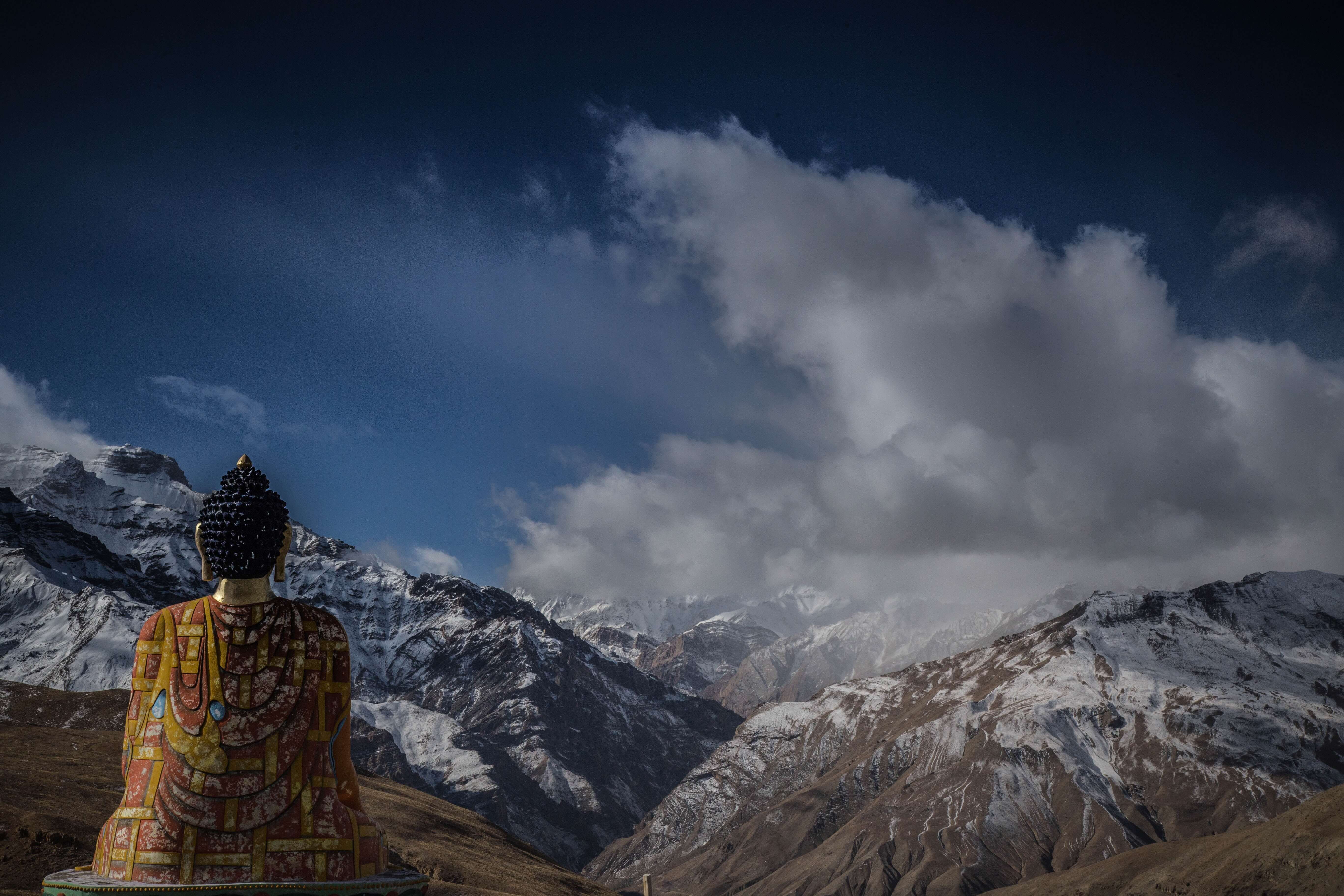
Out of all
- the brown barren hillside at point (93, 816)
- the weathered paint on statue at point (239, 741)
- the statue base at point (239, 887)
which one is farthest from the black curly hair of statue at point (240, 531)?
the brown barren hillside at point (93, 816)

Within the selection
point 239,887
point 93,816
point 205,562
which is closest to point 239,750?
point 239,887

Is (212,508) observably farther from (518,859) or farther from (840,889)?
(840,889)

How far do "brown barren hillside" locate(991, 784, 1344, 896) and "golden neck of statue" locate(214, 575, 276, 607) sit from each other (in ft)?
341

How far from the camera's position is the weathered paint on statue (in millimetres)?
17125

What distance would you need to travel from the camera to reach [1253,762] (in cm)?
19438

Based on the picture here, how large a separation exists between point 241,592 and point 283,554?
48.4 inches

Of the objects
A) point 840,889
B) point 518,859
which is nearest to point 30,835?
point 518,859

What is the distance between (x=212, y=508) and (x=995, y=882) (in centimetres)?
17993

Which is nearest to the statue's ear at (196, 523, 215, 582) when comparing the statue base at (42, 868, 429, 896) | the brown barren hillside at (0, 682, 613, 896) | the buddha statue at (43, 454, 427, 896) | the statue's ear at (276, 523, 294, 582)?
the buddha statue at (43, 454, 427, 896)

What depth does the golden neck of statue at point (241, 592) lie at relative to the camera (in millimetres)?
19281

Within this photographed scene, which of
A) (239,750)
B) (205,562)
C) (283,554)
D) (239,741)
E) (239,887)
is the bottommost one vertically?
(239,887)

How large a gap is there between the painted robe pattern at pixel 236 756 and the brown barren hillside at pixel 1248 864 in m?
103

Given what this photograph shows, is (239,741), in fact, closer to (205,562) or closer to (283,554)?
(205,562)

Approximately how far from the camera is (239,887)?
1659cm
